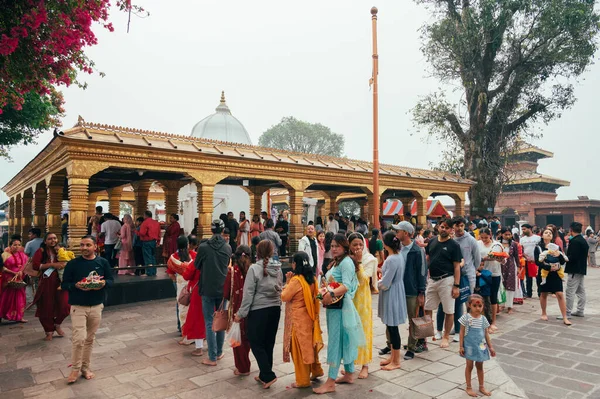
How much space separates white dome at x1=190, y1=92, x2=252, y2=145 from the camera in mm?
27484

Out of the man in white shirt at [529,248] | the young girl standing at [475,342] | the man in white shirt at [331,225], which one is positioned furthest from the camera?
the man in white shirt at [331,225]

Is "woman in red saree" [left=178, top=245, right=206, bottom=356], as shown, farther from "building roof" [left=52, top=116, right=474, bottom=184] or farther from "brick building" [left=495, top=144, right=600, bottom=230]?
"brick building" [left=495, top=144, right=600, bottom=230]

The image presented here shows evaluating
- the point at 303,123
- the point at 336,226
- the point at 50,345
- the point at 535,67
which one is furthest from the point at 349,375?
the point at 303,123

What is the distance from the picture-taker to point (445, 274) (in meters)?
5.39

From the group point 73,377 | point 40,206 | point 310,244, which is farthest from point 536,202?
point 73,377

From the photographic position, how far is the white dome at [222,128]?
27484mm

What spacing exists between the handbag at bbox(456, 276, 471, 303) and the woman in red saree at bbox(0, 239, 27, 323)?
24.4 ft

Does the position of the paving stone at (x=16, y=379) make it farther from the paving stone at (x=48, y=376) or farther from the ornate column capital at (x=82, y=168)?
the ornate column capital at (x=82, y=168)

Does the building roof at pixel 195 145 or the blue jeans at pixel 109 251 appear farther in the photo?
the blue jeans at pixel 109 251

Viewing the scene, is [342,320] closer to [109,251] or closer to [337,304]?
[337,304]

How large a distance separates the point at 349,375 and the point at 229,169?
25.0ft

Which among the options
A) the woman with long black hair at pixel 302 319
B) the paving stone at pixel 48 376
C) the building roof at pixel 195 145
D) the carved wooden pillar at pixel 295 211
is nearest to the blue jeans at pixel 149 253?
the building roof at pixel 195 145

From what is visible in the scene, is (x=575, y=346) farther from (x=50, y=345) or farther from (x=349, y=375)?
(x=50, y=345)

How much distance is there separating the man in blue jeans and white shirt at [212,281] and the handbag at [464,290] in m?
3.48
